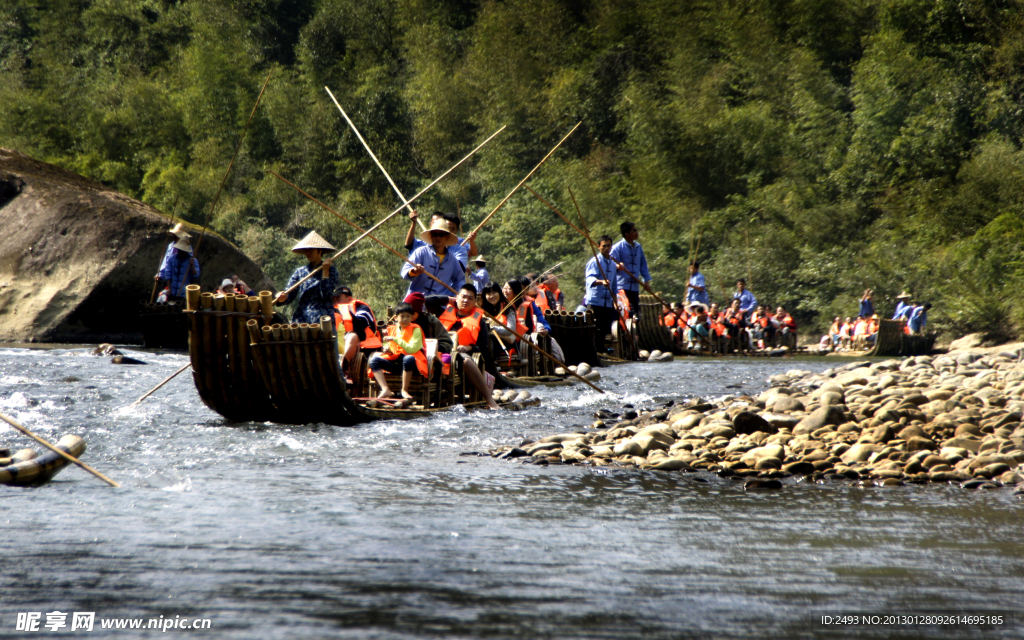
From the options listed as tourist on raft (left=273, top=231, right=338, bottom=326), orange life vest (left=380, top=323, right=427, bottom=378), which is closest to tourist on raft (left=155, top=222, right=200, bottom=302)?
tourist on raft (left=273, top=231, right=338, bottom=326)

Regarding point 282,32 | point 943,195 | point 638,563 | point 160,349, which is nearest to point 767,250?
point 943,195

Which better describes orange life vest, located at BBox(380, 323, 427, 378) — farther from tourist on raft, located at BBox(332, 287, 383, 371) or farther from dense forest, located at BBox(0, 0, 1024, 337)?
dense forest, located at BBox(0, 0, 1024, 337)

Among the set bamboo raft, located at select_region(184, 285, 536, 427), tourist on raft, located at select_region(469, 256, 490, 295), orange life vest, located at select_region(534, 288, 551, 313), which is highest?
tourist on raft, located at select_region(469, 256, 490, 295)

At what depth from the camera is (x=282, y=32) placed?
52.9 m

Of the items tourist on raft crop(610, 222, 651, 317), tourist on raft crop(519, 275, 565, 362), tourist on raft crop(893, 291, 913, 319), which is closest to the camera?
tourist on raft crop(519, 275, 565, 362)

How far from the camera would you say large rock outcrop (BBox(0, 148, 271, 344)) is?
60.4 ft

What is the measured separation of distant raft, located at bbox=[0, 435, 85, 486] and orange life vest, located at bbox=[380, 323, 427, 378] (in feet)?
10.9

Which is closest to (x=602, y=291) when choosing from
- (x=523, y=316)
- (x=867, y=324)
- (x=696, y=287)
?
(x=523, y=316)

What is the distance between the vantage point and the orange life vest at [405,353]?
8.52 metres

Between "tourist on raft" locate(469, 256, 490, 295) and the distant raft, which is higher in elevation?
"tourist on raft" locate(469, 256, 490, 295)

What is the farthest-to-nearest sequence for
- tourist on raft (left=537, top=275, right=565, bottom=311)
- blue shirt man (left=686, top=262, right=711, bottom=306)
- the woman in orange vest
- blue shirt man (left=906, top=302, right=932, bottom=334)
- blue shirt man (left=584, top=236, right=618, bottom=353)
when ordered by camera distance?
1. blue shirt man (left=906, top=302, right=932, bottom=334)
2. blue shirt man (left=686, top=262, right=711, bottom=306)
3. tourist on raft (left=537, top=275, right=565, bottom=311)
4. blue shirt man (left=584, top=236, right=618, bottom=353)
5. the woman in orange vest

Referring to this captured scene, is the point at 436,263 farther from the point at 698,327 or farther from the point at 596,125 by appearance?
the point at 596,125

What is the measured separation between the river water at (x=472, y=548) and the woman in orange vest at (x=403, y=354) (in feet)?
4.72

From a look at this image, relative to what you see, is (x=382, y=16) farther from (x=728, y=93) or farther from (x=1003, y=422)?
(x=1003, y=422)
